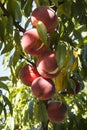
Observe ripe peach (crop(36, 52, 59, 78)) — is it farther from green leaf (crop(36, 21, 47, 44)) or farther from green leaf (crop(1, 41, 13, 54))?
green leaf (crop(1, 41, 13, 54))

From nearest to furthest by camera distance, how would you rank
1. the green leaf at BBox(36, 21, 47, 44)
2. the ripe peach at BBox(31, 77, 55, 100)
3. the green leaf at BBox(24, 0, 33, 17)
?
the green leaf at BBox(36, 21, 47, 44) → the ripe peach at BBox(31, 77, 55, 100) → the green leaf at BBox(24, 0, 33, 17)

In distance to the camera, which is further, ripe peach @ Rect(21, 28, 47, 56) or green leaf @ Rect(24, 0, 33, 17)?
green leaf @ Rect(24, 0, 33, 17)

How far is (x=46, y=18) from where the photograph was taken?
4.18 feet

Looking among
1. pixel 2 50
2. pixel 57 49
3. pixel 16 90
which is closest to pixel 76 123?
pixel 16 90

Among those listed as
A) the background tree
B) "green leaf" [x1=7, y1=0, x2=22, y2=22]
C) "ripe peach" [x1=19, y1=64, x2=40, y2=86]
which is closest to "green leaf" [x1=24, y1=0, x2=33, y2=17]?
the background tree

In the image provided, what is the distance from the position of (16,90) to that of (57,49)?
4.80ft

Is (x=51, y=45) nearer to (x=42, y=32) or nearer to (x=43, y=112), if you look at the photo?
(x=42, y=32)

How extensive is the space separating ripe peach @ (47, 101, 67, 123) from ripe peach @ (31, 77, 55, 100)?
18 centimetres

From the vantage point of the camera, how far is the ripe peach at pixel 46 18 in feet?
4.16

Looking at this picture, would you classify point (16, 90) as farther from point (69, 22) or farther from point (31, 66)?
A: point (31, 66)

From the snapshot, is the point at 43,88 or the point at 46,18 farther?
the point at 43,88

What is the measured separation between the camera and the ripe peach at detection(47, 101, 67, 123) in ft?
5.14

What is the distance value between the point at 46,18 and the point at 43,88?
0.86ft

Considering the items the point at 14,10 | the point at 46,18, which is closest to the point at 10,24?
the point at 14,10
